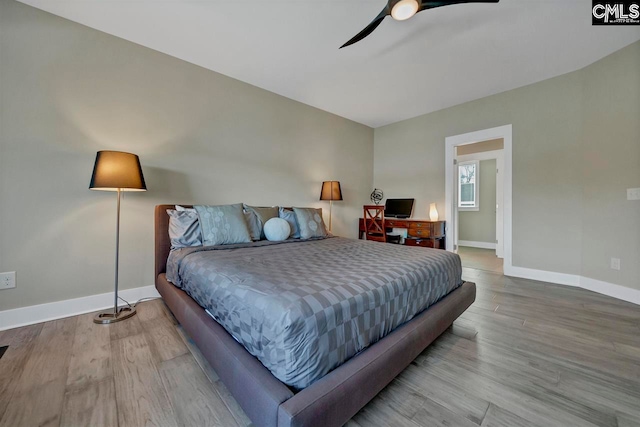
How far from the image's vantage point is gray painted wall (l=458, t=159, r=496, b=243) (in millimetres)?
5895

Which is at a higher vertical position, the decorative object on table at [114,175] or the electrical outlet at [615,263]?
the decorative object on table at [114,175]

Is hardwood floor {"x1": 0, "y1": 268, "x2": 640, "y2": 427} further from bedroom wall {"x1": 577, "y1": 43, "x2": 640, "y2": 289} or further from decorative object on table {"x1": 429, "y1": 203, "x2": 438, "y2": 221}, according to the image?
decorative object on table {"x1": 429, "y1": 203, "x2": 438, "y2": 221}

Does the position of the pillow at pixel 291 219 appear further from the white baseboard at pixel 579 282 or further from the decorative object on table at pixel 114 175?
the white baseboard at pixel 579 282

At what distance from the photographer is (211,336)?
1.30 metres

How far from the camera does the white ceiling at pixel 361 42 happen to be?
209cm

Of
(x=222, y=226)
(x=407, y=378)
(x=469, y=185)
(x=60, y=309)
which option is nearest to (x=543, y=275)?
(x=407, y=378)

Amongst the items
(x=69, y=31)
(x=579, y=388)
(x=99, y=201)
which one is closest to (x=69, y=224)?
(x=99, y=201)

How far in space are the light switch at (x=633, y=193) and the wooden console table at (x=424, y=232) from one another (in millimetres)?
2018

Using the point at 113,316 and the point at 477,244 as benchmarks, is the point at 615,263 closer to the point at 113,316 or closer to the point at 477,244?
the point at 477,244

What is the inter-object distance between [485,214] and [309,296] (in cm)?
649

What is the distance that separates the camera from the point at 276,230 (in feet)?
9.07

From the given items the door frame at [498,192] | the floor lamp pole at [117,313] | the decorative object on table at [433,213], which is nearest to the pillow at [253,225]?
the floor lamp pole at [117,313]

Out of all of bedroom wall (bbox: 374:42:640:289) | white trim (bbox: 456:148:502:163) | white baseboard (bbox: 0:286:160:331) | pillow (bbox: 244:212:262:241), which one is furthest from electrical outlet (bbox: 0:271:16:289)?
white trim (bbox: 456:148:502:163)

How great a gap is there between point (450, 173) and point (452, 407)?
3.75 metres
